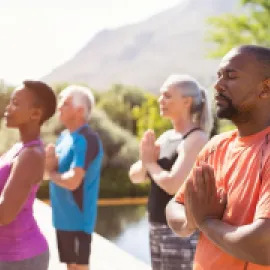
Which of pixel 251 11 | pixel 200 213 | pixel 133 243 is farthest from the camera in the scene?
pixel 251 11

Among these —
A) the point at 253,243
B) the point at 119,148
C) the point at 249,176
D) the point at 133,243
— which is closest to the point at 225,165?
the point at 249,176

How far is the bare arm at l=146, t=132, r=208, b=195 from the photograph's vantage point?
2875 millimetres

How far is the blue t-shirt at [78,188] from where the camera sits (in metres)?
3.84

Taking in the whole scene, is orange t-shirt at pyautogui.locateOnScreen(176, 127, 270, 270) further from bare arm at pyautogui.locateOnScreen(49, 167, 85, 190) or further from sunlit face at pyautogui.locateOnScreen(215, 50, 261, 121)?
bare arm at pyautogui.locateOnScreen(49, 167, 85, 190)

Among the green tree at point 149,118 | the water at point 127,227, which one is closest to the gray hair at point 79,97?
the water at point 127,227

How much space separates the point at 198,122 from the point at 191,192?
1606 millimetres

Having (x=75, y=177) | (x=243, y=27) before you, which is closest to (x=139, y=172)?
(x=75, y=177)

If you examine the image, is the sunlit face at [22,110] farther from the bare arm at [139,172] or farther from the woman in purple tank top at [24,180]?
the bare arm at [139,172]

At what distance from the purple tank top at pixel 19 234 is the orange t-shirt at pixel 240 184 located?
954 millimetres

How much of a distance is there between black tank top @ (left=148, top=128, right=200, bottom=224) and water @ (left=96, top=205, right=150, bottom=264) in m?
4.88

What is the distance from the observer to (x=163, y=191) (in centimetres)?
300

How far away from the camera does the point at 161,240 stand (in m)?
3.01

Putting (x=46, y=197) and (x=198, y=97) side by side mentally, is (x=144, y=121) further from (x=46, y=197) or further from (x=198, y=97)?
(x=198, y=97)

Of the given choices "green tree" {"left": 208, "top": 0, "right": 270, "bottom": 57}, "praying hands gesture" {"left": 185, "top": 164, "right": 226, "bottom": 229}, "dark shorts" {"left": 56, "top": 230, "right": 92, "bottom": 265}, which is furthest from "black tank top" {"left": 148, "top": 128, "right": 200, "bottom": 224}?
"green tree" {"left": 208, "top": 0, "right": 270, "bottom": 57}
